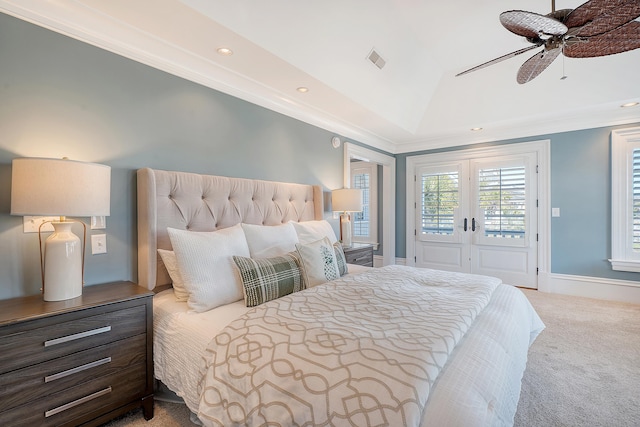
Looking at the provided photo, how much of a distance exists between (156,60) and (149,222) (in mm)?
1183

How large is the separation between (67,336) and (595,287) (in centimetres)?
548

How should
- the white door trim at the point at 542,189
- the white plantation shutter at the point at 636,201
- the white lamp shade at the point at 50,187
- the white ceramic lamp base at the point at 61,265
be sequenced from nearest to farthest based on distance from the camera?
the white lamp shade at the point at 50,187
the white ceramic lamp base at the point at 61,265
the white plantation shutter at the point at 636,201
the white door trim at the point at 542,189

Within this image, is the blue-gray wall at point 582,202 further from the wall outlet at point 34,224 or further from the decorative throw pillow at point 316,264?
the wall outlet at point 34,224

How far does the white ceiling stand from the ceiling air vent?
45mm

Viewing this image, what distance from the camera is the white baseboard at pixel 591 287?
12.3ft

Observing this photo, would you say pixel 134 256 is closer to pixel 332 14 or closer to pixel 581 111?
pixel 332 14

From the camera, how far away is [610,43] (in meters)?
1.86

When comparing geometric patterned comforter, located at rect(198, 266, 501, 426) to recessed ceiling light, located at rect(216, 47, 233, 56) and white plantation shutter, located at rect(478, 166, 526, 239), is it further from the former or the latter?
white plantation shutter, located at rect(478, 166, 526, 239)

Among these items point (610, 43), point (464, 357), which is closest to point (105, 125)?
point (464, 357)

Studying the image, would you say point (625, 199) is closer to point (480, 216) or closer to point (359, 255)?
point (480, 216)

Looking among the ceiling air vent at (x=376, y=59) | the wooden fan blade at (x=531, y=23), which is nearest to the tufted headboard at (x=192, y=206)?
the ceiling air vent at (x=376, y=59)

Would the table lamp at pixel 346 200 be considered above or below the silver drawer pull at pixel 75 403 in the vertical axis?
above

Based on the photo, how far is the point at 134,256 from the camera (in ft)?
6.79

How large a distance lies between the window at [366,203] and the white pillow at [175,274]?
430 cm
